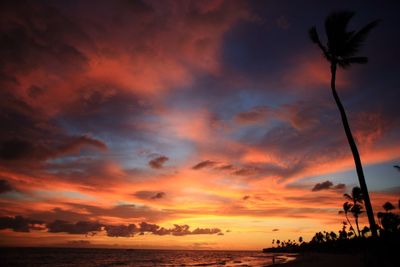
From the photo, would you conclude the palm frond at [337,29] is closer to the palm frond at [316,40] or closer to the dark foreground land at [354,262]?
the palm frond at [316,40]

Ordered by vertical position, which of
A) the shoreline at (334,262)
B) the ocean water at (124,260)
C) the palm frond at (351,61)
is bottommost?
the ocean water at (124,260)

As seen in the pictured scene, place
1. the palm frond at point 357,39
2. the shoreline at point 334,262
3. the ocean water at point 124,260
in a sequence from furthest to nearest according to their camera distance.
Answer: the ocean water at point 124,260
the shoreline at point 334,262
the palm frond at point 357,39

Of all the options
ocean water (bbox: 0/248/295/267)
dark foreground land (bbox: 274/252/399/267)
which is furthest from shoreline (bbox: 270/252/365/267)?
ocean water (bbox: 0/248/295/267)

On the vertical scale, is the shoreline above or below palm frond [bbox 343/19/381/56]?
below

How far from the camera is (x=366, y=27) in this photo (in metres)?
16.6

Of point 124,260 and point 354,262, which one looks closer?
point 354,262

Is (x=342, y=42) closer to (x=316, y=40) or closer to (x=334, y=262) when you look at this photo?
(x=316, y=40)

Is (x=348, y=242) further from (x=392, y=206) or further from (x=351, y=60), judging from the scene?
(x=351, y=60)

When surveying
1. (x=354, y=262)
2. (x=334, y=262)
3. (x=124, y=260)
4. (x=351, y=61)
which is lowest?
(x=124, y=260)

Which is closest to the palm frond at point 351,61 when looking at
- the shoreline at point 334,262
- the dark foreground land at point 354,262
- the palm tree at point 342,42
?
the palm tree at point 342,42

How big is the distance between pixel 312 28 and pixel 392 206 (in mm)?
86032

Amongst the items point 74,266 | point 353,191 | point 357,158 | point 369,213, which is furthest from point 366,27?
point 74,266

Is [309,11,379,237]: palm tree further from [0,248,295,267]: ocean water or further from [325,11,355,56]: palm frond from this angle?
[0,248,295,267]: ocean water

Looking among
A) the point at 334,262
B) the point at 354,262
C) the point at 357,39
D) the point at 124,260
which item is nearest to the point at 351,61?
the point at 357,39
